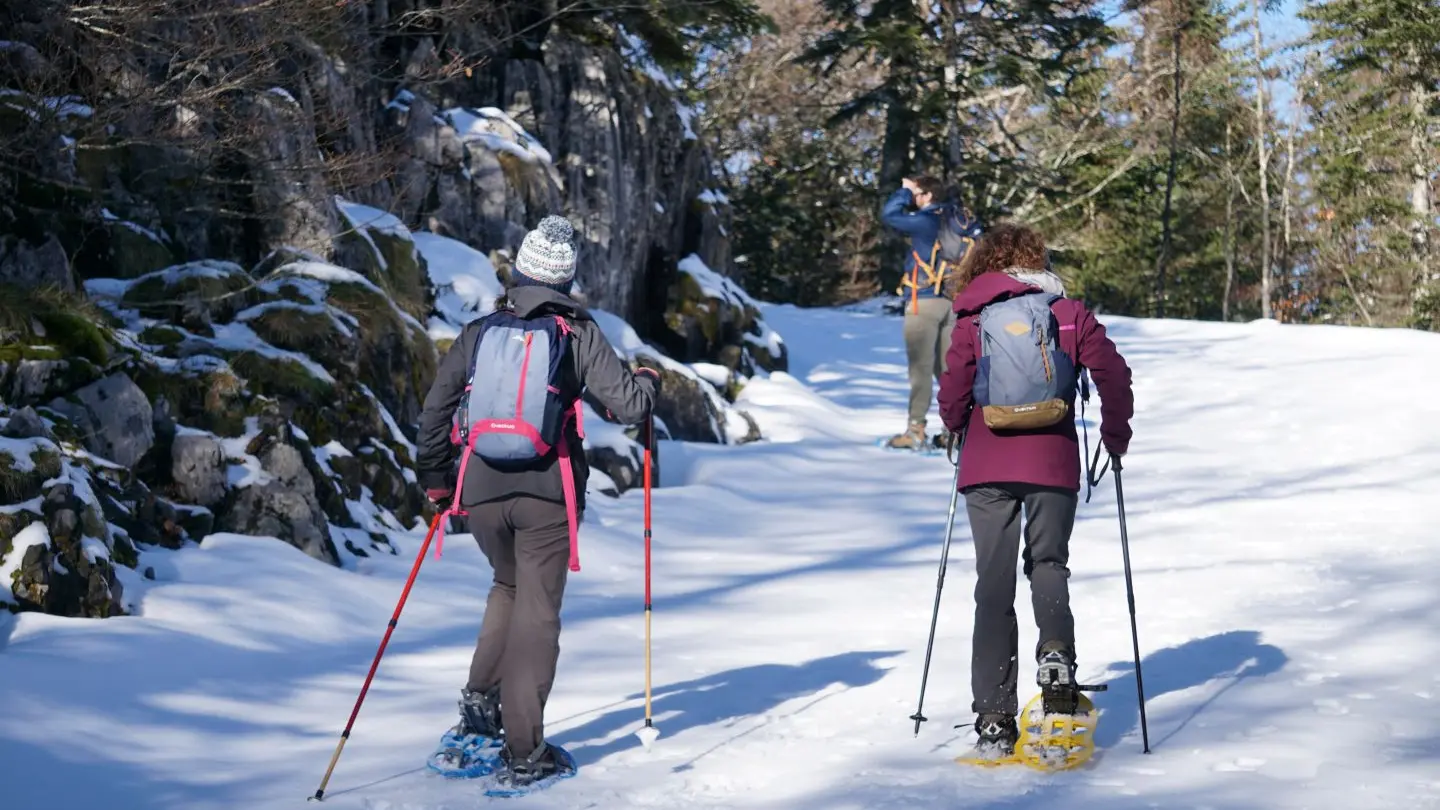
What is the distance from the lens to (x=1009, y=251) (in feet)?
15.9

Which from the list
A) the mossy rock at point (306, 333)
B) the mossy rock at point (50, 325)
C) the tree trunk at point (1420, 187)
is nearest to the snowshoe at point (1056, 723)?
the mossy rock at point (50, 325)

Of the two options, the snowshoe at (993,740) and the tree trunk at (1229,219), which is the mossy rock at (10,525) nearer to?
the snowshoe at (993,740)

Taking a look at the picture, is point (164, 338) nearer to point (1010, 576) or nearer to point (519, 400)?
point (519, 400)

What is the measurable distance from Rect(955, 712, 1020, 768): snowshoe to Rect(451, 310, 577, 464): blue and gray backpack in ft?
5.85

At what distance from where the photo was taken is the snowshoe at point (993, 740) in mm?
4610

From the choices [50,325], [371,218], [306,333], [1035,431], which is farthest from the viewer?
[371,218]

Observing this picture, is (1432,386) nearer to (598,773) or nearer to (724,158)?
(598,773)

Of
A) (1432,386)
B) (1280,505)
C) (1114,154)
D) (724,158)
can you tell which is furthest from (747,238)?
(1280,505)

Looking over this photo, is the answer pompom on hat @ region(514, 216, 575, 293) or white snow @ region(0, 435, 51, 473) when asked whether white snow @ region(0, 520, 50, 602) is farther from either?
pompom on hat @ region(514, 216, 575, 293)

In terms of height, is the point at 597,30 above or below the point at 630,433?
above

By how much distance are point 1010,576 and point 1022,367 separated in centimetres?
74

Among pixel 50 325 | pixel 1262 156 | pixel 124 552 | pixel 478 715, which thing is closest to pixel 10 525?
pixel 124 552

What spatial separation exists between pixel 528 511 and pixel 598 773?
3.24ft

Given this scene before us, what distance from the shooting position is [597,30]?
56.1 ft
